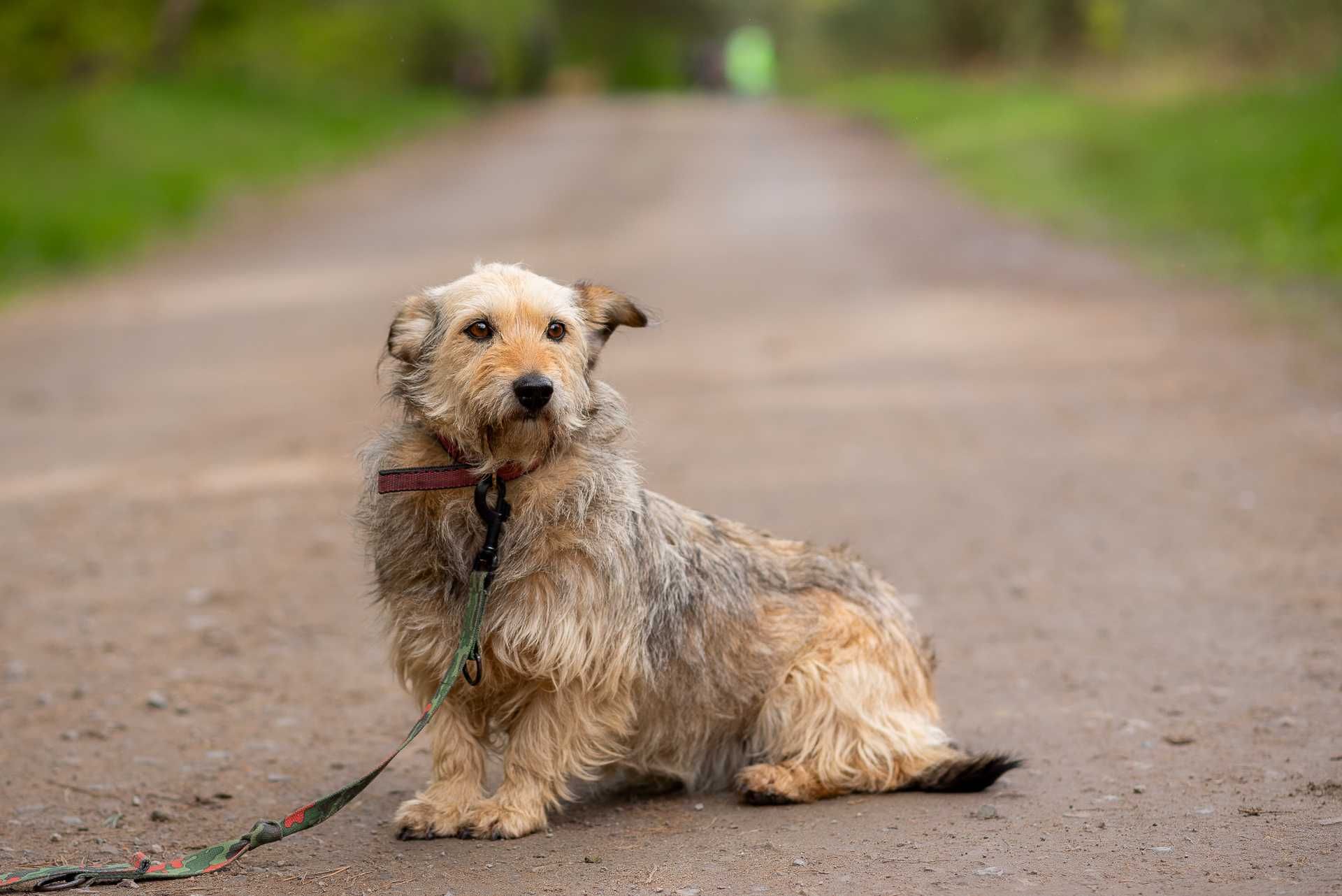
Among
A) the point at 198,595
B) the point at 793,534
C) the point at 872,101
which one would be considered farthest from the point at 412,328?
the point at 872,101

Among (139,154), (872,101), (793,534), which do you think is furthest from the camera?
(872,101)

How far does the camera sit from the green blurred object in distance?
5409 cm

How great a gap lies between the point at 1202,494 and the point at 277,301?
1130 cm

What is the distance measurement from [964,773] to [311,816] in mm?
2061

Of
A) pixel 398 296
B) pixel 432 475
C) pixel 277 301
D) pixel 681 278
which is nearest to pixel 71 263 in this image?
pixel 277 301

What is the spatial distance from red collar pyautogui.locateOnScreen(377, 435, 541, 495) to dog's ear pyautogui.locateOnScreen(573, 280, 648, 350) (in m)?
0.56

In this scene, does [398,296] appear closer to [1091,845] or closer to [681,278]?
[681,278]

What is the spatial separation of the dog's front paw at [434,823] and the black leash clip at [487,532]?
0.45 meters

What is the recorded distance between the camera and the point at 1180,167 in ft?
72.6

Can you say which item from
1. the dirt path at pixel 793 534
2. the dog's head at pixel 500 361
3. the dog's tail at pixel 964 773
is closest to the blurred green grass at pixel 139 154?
the dirt path at pixel 793 534

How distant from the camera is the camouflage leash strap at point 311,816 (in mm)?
4324

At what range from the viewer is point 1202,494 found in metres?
9.19

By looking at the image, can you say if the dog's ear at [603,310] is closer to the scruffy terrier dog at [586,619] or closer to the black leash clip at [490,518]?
the scruffy terrier dog at [586,619]

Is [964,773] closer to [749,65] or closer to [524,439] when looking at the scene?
[524,439]
